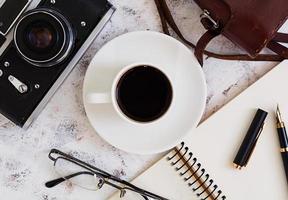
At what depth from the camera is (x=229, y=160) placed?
1.03 meters

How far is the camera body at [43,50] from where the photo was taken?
922 millimetres

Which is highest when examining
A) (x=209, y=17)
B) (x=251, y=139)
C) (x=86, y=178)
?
(x=209, y=17)

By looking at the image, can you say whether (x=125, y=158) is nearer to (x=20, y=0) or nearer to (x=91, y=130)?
(x=91, y=130)

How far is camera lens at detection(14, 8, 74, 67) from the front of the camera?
3.01 ft

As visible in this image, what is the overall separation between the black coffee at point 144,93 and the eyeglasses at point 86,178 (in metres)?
0.13

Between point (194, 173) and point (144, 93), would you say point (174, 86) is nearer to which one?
point (144, 93)

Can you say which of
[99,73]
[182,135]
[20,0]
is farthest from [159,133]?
[20,0]

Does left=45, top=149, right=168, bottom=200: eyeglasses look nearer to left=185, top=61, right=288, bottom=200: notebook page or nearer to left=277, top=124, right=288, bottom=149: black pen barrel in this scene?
left=185, top=61, right=288, bottom=200: notebook page

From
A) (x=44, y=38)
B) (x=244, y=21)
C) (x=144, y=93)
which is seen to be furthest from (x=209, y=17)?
(x=44, y=38)

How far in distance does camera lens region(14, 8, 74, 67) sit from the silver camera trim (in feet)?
0.16

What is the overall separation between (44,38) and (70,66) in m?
0.08

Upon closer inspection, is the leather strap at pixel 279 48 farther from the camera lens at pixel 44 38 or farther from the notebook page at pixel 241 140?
the camera lens at pixel 44 38

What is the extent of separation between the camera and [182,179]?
103cm

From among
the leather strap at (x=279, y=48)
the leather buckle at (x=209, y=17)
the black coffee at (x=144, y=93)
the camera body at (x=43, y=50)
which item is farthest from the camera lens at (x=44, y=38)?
the leather strap at (x=279, y=48)
